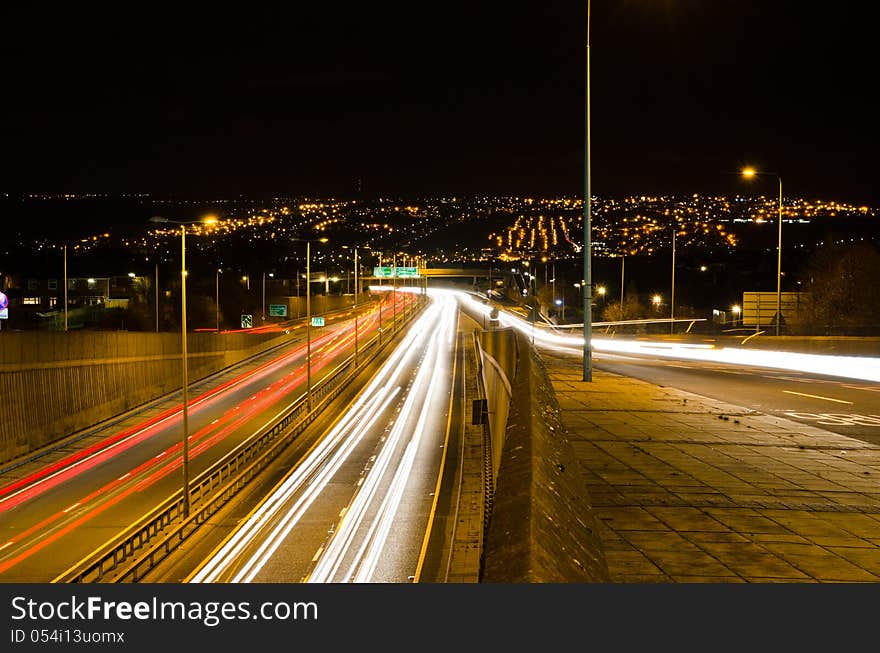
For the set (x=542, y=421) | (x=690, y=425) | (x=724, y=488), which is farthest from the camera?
(x=690, y=425)

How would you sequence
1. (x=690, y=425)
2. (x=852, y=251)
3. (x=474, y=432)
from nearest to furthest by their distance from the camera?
(x=690, y=425) < (x=474, y=432) < (x=852, y=251)

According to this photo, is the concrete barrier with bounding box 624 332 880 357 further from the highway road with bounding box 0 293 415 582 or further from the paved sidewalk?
the paved sidewalk

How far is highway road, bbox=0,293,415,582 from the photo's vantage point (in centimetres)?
2239

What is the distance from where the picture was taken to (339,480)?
2948 centimetres

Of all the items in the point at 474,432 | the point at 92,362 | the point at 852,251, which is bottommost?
the point at 474,432

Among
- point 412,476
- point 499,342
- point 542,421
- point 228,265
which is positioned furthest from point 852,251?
point 228,265

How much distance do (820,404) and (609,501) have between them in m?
12.5

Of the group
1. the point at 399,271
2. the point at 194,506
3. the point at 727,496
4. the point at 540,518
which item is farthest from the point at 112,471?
the point at 399,271

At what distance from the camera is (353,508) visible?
25.5 meters

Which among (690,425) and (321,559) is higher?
(690,425)

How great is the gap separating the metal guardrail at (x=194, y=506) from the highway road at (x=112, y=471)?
158 centimetres

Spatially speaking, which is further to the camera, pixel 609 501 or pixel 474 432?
pixel 474 432

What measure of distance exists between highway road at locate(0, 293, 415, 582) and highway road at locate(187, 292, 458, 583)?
13.4ft

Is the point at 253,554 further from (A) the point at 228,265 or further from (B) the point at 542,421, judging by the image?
(A) the point at 228,265
